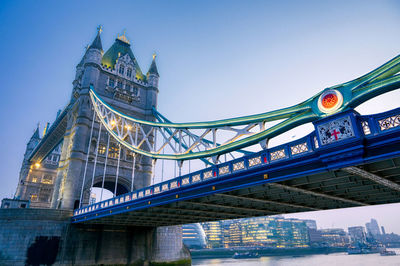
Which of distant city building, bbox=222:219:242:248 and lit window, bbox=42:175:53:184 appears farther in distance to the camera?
distant city building, bbox=222:219:242:248

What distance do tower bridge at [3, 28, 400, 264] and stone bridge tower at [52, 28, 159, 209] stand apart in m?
0.15

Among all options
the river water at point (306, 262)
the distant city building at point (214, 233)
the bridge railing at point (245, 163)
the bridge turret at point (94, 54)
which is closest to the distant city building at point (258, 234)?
the distant city building at point (214, 233)

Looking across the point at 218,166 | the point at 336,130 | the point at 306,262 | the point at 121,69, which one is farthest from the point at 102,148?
the point at 306,262

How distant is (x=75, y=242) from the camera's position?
92.1 feet

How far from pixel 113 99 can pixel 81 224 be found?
771 inches

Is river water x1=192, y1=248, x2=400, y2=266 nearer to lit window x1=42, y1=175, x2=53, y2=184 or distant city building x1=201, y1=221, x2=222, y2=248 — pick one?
lit window x1=42, y1=175, x2=53, y2=184

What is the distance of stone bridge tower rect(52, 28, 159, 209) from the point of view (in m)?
34.8

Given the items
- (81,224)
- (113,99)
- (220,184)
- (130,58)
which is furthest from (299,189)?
(130,58)

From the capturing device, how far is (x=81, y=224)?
29.0m

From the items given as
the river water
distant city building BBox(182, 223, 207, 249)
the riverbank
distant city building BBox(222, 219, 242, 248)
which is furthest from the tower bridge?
distant city building BBox(222, 219, 242, 248)

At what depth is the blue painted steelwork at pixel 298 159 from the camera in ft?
28.1

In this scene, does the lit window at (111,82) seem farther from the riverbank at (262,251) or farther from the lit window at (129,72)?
the riverbank at (262,251)

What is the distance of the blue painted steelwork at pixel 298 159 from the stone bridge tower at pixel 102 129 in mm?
20546

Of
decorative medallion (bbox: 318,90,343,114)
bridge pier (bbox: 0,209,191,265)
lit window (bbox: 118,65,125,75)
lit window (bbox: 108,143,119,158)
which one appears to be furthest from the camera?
lit window (bbox: 118,65,125,75)
